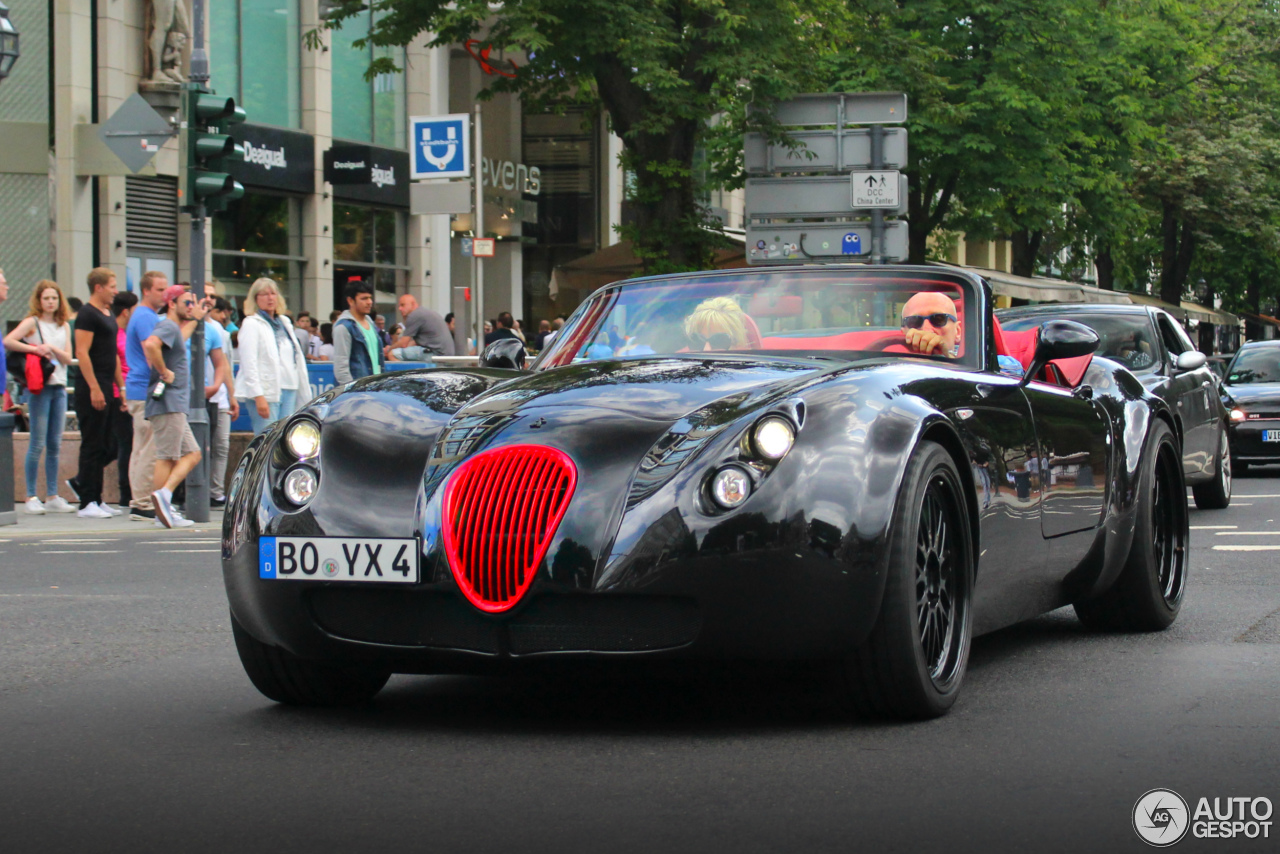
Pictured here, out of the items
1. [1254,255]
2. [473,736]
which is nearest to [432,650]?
[473,736]

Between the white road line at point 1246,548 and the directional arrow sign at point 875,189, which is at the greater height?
the directional arrow sign at point 875,189

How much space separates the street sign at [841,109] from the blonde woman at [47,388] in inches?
398

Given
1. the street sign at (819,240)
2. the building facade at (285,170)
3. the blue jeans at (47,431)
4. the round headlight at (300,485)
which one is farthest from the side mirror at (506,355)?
the street sign at (819,240)

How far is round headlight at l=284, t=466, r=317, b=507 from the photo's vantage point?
15.9 feet

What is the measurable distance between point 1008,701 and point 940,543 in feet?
1.85

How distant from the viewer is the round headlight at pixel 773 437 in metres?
4.54

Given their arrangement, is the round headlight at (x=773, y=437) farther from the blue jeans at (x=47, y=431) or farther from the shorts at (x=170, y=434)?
the blue jeans at (x=47, y=431)

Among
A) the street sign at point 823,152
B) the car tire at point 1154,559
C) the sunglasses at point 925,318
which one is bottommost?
the car tire at point 1154,559

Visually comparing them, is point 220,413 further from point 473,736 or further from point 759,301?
point 473,736

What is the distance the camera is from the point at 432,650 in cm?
463

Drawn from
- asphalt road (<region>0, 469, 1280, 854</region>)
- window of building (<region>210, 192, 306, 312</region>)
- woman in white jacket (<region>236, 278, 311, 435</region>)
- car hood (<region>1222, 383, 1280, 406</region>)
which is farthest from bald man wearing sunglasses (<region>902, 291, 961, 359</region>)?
window of building (<region>210, 192, 306, 312</region>)

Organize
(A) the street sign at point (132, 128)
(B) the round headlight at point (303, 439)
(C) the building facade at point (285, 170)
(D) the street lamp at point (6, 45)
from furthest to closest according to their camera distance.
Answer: (C) the building facade at point (285, 170) → (D) the street lamp at point (6, 45) → (A) the street sign at point (132, 128) → (B) the round headlight at point (303, 439)

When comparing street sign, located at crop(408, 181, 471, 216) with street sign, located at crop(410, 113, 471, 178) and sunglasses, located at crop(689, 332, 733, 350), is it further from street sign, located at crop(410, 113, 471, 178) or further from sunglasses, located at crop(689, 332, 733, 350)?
sunglasses, located at crop(689, 332, 733, 350)

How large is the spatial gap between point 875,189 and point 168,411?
10910mm
